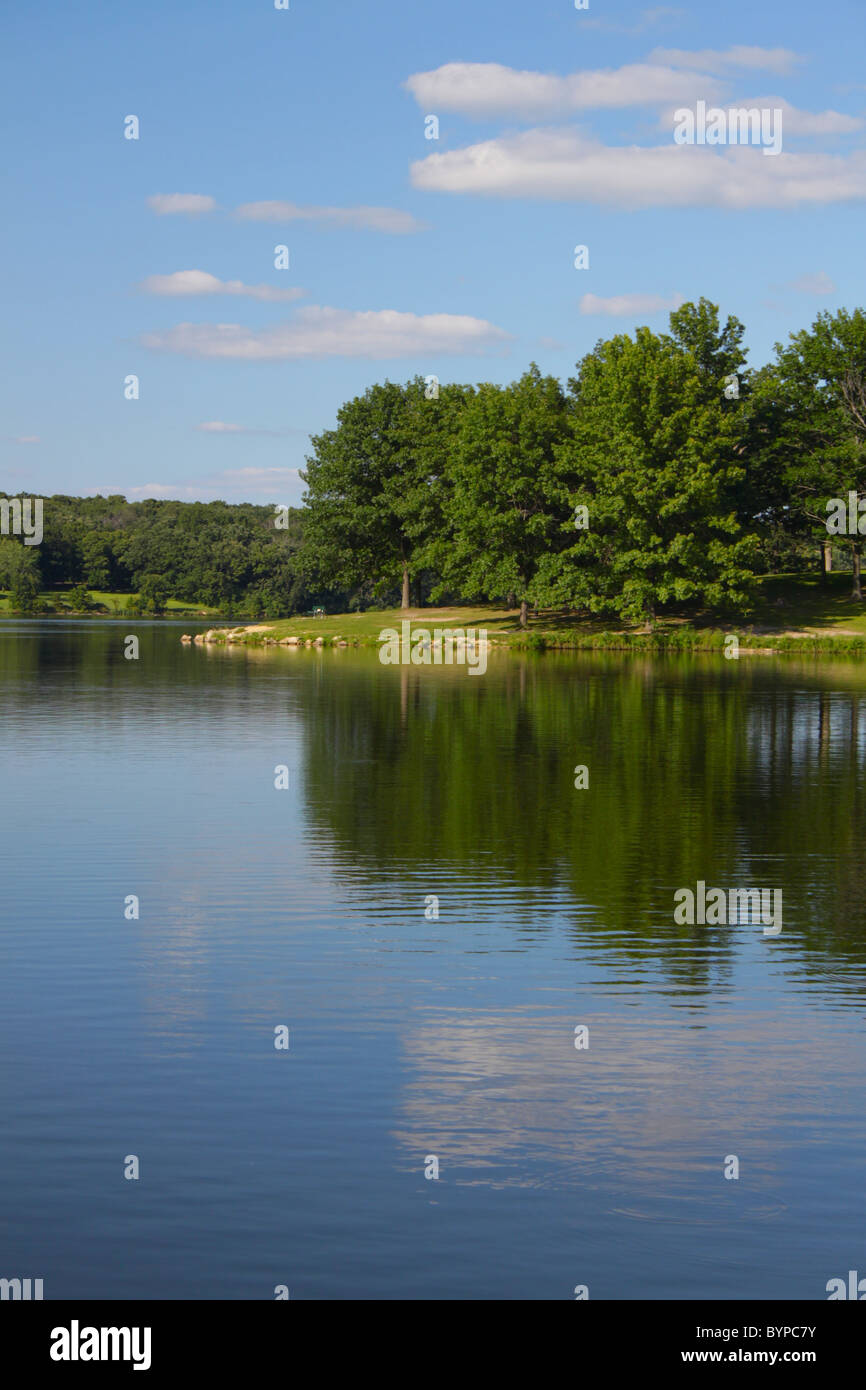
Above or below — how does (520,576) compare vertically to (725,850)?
above

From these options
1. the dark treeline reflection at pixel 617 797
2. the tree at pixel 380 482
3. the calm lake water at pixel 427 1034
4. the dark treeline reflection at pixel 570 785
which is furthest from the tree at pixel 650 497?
the calm lake water at pixel 427 1034

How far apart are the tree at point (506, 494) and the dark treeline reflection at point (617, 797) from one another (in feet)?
148

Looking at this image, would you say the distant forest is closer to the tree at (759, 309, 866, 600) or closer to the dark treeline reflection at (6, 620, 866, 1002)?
the tree at (759, 309, 866, 600)

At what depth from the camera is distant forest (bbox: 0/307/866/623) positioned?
96.1 meters

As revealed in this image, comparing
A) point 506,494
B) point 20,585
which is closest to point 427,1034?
point 506,494

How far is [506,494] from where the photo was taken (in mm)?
100875

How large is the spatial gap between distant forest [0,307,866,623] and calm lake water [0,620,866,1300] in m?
64.9

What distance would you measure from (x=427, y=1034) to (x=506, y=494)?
89.1 meters

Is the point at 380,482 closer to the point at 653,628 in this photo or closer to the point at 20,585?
the point at 653,628
